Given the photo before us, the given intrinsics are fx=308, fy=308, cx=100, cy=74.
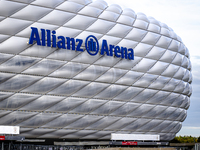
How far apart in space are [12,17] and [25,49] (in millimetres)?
2450

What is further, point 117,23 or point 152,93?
point 152,93

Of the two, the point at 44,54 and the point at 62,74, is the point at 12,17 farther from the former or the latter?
the point at 62,74

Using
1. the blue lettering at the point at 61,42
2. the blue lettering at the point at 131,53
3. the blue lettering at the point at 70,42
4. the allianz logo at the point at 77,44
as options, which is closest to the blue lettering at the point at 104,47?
the allianz logo at the point at 77,44

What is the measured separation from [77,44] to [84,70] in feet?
6.98

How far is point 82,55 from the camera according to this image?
24.6 metres

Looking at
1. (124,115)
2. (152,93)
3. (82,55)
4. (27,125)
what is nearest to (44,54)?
Result: (82,55)

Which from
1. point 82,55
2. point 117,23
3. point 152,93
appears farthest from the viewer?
point 152,93

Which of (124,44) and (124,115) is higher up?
(124,44)

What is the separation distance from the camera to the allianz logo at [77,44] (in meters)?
22.8

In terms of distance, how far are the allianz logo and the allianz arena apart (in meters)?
0.07

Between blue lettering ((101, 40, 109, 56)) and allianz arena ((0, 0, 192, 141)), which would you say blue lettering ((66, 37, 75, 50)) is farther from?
blue lettering ((101, 40, 109, 56))

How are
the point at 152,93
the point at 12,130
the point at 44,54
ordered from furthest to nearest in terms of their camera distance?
1. the point at 152,93
2. the point at 44,54
3. the point at 12,130

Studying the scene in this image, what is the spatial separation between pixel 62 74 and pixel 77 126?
453 cm

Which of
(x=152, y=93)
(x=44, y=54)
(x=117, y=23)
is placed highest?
(x=117, y=23)
